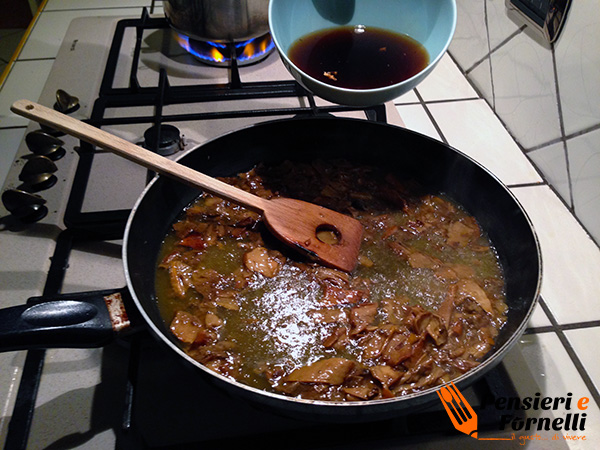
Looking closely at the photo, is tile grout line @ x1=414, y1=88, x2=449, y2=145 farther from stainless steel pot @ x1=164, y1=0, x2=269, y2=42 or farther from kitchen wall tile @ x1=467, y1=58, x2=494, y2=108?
stainless steel pot @ x1=164, y1=0, x2=269, y2=42

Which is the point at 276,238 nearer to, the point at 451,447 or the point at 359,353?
the point at 359,353

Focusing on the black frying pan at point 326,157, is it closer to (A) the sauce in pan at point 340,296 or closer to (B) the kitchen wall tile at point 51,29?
(A) the sauce in pan at point 340,296

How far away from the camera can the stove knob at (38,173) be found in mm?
1077

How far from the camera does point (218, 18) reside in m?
1.25

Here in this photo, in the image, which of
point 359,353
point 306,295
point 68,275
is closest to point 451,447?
point 359,353

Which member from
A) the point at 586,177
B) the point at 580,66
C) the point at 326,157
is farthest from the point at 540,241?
the point at 326,157

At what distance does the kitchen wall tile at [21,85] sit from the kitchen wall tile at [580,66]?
1471 millimetres

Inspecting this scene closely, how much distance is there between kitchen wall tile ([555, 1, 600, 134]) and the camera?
3.42ft

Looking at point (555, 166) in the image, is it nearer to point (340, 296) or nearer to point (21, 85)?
point (340, 296)

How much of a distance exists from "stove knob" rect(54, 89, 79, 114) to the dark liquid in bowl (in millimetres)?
669

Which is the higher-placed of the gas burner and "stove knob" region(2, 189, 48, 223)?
the gas burner

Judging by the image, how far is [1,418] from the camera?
2.48ft

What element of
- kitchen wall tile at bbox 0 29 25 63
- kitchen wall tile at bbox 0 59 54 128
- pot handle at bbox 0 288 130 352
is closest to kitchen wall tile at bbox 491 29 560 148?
pot handle at bbox 0 288 130 352

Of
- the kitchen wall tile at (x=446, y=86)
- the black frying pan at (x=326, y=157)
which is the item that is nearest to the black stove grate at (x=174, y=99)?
the black frying pan at (x=326, y=157)
